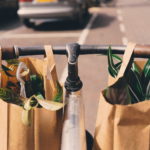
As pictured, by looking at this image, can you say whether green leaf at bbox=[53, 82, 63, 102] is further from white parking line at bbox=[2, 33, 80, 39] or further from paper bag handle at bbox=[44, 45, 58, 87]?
white parking line at bbox=[2, 33, 80, 39]

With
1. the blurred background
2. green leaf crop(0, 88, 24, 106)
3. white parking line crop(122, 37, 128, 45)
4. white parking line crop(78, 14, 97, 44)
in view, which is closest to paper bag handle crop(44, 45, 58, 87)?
green leaf crop(0, 88, 24, 106)

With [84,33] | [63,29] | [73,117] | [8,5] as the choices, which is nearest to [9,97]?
[73,117]

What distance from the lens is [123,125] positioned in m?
1.07

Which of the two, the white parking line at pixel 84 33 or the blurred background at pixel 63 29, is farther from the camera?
the white parking line at pixel 84 33

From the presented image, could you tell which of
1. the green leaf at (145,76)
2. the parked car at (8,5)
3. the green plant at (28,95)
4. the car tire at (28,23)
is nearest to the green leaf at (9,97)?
the green plant at (28,95)

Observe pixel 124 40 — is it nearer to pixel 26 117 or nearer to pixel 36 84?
pixel 36 84

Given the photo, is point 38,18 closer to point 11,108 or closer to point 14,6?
point 14,6

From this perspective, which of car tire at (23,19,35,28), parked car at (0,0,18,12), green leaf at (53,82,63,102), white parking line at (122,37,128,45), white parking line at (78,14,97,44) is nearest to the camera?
green leaf at (53,82,63,102)

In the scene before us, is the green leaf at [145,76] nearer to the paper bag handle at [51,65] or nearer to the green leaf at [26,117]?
the paper bag handle at [51,65]

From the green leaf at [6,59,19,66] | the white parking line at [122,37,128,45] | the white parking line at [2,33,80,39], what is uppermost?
the green leaf at [6,59,19,66]

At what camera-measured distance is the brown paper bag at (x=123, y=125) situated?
105cm

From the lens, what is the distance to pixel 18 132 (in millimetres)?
1112

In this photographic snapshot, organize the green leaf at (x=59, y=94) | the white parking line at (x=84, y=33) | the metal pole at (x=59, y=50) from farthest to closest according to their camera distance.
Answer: the white parking line at (x=84, y=33), the metal pole at (x=59, y=50), the green leaf at (x=59, y=94)

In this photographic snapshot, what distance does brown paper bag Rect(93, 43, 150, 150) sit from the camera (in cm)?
105
